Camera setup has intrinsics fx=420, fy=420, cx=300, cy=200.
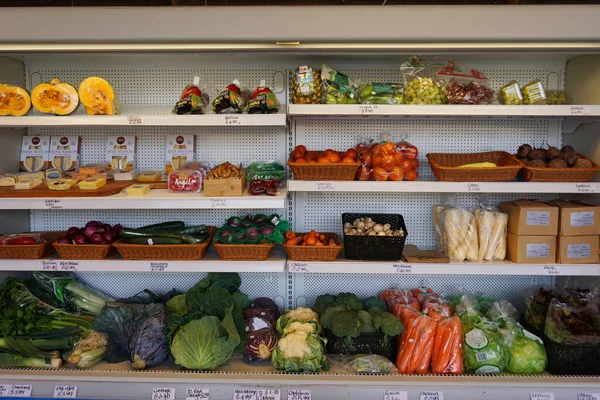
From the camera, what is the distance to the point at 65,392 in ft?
7.09

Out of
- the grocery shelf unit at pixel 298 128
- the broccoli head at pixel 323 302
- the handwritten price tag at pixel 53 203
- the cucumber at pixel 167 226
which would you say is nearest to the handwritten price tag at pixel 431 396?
the grocery shelf unit at pixel 298 128

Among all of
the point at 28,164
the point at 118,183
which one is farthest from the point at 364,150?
the point at 28,164

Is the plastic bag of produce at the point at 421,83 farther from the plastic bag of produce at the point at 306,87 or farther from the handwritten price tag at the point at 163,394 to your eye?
the handwritten price tag at the point at 163,394

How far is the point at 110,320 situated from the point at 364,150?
1.78 meters

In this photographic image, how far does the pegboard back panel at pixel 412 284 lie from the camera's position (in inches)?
112

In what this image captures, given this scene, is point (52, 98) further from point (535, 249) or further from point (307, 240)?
point (535, 249)

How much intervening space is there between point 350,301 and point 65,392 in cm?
161

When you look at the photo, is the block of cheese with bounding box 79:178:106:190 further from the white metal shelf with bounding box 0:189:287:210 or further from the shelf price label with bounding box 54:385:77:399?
the shelf price label with bounding box 54:385:77:399

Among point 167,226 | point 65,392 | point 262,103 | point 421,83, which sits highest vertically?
point 421,83

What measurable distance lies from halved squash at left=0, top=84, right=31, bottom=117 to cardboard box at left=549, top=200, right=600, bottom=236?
311cm

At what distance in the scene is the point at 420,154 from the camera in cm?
278

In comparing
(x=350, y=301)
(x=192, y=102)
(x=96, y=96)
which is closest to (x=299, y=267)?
(x=350, y=301)

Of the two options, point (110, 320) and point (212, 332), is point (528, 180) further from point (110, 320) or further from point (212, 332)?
point (110, 320)

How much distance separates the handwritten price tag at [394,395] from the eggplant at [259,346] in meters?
0.65
